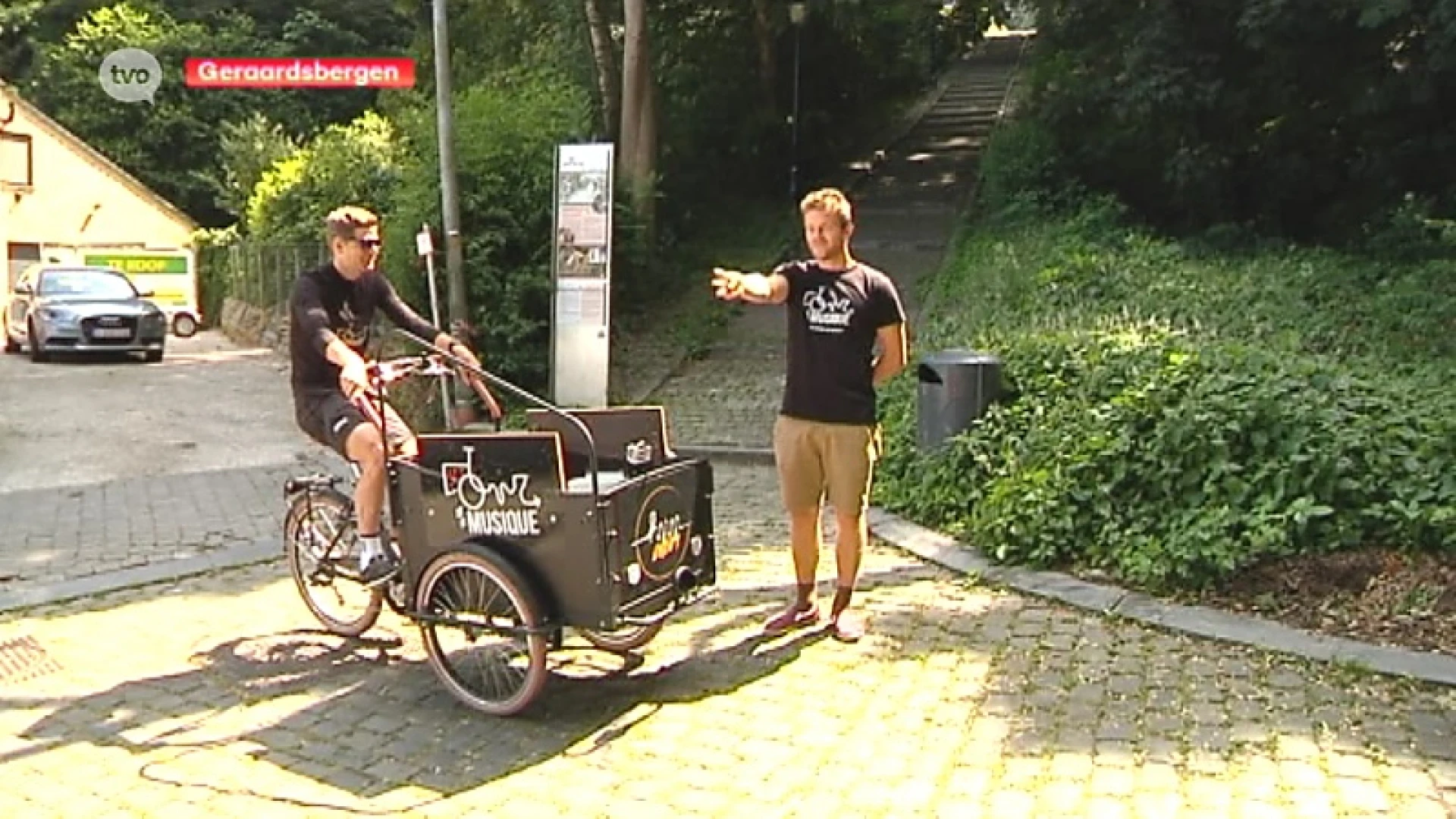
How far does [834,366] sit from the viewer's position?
5883mm

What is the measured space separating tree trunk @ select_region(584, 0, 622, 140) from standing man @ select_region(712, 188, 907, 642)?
11.9m

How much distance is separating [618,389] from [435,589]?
8.02 meters

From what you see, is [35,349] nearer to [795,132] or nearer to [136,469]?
[795,132]

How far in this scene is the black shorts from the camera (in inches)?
226

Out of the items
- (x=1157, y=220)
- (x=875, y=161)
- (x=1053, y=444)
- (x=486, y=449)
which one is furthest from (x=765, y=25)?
(x=486, y=449)

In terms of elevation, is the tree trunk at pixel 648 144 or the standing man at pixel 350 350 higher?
the tree trunk at pixel 648 144

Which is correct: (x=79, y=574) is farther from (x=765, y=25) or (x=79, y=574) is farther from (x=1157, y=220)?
(x=765, y=25)

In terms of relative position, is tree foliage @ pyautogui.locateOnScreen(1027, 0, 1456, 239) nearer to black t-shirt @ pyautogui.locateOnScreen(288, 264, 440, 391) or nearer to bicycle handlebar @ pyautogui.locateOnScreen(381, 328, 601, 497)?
bicycle handlebar @ pyautogui.locateOnScreen(381, 328, 601, 497)

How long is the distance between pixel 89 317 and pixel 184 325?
30.0ft

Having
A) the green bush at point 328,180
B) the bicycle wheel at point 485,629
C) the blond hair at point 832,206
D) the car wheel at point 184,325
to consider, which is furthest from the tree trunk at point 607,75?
the car wheel at point 184,325

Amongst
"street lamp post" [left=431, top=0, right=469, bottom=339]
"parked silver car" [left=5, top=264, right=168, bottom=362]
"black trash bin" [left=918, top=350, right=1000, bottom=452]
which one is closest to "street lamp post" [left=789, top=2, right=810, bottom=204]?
"street lamp post" [left=431, top=0, right=469, bottom=339]

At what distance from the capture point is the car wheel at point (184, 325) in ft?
99.0

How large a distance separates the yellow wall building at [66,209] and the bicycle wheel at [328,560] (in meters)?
27.8

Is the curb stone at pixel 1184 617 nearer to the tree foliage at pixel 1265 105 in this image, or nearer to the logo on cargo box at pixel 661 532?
the logo on cargo box at pixel 661 532
